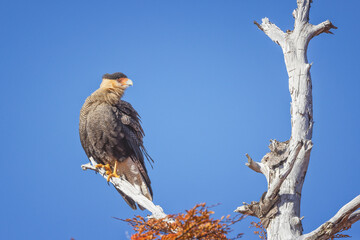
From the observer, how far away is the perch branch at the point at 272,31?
5.13m

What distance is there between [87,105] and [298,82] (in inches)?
123

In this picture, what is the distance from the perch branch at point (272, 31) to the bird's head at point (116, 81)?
7.48 ft

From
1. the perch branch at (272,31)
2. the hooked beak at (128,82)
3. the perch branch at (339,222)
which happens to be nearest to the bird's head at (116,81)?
the hooked beak at (128,82)

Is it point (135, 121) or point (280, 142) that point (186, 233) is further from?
point (135, 121)

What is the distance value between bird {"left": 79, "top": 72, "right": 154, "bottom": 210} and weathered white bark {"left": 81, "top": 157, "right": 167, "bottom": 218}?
9 cm

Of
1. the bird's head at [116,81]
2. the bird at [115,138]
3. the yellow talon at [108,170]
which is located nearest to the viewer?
the yellow talon at [108,170]

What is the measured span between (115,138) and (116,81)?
982 mm

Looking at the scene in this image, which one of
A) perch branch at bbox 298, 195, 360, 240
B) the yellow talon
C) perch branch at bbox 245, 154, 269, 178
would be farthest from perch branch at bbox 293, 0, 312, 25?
the yellow talon

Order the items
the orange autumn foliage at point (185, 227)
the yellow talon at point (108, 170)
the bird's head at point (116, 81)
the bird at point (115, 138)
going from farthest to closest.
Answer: the bird's head at point (116, 81)
the bird at point (115, 138)
the yellow talon at point (108, 170)
the orange autumn foliage at point (185, 227)

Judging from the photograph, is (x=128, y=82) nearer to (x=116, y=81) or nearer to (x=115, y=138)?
(x=116, y=81)

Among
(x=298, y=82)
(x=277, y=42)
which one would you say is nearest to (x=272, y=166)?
(x=298, y=82)

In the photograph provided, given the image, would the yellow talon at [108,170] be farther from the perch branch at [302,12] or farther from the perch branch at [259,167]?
the perch branch at [302,12]

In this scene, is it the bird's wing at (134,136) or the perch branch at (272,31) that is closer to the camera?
the perch branch at (272,31)

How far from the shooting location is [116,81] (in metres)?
6.76
